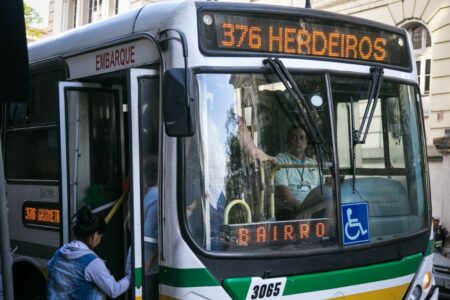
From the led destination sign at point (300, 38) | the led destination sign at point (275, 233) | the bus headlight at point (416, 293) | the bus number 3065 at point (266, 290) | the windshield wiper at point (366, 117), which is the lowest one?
the bus headlight at point (416, 293)

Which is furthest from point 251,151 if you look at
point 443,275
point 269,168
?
point 443,275

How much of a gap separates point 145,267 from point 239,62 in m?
1.45

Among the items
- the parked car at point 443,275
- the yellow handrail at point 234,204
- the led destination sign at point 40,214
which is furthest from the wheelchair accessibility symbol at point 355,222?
the parked car at point 443,275

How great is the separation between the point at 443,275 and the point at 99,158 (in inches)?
232

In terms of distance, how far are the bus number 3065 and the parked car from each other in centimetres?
537

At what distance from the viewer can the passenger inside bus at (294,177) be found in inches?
150

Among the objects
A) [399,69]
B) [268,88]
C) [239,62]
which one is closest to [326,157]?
[268,88]

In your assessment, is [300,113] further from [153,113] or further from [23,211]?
[23,211]

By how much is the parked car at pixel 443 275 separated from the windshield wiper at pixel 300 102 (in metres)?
5.41

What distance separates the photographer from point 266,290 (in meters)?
3.63

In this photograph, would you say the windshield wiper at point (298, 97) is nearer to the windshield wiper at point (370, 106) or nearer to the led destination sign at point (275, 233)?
the windshield wiper at point (370, 106)

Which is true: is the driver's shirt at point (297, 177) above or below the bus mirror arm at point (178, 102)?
below

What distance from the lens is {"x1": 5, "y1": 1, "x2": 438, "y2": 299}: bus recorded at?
141 inches

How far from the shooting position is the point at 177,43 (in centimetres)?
360
